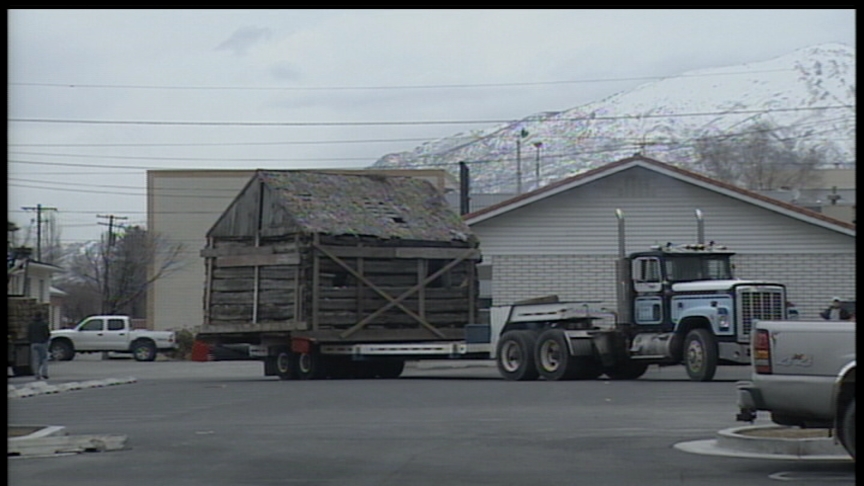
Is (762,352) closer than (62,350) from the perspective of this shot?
Yes

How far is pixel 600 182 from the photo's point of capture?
39.2m

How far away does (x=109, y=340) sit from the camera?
46.1 metres

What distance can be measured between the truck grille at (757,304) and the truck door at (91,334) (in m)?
27.1

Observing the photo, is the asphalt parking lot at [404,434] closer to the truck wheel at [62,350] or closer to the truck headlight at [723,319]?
the truck headlight at [723,319]

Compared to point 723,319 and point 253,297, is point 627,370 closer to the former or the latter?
point 723,319

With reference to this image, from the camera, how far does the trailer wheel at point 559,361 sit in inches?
1023

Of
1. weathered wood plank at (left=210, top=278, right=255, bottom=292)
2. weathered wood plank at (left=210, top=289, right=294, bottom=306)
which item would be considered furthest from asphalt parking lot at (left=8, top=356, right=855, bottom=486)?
weathered wood plank at (left=210, top=278, right=255, bottom=292)

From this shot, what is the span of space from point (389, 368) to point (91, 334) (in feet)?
62.7

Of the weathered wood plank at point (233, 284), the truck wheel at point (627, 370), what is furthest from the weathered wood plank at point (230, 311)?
the truck wheel at point (627, 370)

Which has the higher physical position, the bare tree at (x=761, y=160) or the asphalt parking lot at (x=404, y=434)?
the bare tree at (x=761, y=160)

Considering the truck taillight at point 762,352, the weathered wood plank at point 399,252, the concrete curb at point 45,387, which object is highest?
the weathered wood plank at point 399,252

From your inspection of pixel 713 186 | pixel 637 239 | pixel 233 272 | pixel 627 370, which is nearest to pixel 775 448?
pixel 627 370

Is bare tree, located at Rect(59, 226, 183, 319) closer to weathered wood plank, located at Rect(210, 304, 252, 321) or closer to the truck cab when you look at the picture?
weathered wood plank, located at Rect(210, 304, 252, 321)

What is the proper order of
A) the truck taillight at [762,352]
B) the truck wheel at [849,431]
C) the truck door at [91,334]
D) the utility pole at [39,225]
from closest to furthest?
the truck wheel at [849,431]
the truck taillight at [762,352]
the truck door at [91,334]
the utility pole at [39,225]
